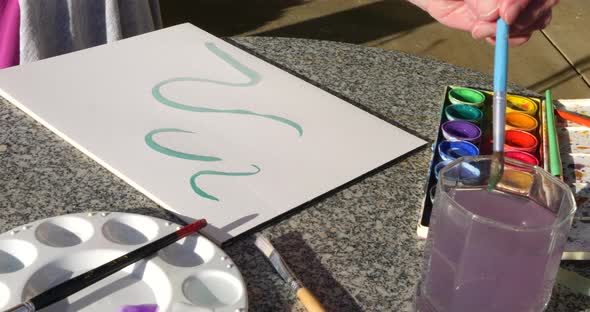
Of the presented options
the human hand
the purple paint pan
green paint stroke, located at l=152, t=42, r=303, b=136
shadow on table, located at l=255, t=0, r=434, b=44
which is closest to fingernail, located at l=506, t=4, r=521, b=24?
the human hand

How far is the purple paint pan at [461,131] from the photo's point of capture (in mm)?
789

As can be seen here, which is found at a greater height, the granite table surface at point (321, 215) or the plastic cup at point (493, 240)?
the plastic cup at point (493, 240)

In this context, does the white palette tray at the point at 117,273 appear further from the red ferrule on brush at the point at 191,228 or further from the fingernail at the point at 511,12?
the fingernail at the point at 511,12

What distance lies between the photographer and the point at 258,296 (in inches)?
23.9

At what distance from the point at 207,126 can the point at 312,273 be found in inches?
10.6

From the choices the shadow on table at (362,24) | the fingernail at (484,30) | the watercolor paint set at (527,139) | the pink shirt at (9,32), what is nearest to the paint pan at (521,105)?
the watercolor paint set at (527,139)

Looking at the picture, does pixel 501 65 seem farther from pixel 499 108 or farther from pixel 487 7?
pixel 487 7

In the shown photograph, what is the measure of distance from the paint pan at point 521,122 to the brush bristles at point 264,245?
1.14ft

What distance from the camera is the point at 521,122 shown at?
848 millimetres

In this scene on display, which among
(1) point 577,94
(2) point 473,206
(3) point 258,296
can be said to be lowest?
(1) point 577,94

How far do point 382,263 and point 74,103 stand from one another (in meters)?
0.44

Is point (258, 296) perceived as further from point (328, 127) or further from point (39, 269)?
point (328, 127)

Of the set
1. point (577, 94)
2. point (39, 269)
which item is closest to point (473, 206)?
point (39, 269)

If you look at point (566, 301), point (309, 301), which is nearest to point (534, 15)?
point (566, 301)
